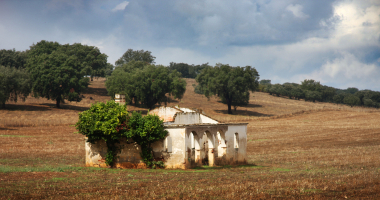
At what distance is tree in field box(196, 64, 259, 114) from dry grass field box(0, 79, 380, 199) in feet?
67.3

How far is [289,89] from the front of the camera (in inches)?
5827

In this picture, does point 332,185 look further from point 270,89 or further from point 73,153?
point 270,89

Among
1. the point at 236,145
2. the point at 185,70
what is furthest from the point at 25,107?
the point at 185,70

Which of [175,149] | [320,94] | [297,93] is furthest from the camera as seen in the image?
[320,94]

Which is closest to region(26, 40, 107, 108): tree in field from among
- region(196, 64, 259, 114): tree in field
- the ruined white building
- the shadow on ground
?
Answer: the shadow on ground

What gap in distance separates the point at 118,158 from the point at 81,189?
10771mm

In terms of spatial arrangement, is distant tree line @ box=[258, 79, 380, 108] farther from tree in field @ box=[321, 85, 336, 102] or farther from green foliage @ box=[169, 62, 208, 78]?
green foliage @ box=[169, 62, 208, 78]

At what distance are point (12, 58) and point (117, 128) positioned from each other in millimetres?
91365

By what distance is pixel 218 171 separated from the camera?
83.0 ft

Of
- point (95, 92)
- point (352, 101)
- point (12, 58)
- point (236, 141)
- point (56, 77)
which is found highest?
point (12, 58)

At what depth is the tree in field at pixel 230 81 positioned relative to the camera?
89500 millimetres

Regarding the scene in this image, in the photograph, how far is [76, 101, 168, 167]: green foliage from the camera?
24969mm

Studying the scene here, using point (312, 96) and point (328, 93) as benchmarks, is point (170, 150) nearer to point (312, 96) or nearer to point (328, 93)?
point (312, 96)

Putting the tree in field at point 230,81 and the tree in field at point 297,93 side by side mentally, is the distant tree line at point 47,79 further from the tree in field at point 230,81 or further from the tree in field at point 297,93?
the tree in field at point 297,93
